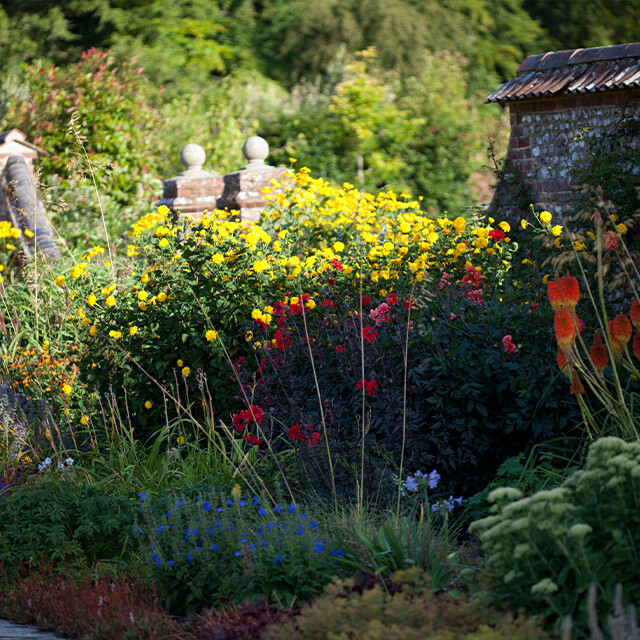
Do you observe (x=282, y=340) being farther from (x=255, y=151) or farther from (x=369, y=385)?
(x=255, y=151)

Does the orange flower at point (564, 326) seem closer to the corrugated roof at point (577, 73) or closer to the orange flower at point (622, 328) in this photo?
the orange flower at point (622, 328)

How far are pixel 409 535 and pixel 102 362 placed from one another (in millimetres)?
2652

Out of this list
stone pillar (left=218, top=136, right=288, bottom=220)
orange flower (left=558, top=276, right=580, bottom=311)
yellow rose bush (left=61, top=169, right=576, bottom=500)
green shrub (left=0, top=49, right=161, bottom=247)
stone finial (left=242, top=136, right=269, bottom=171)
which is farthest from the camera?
green shrub (left=0, top=49, right=161, bottom=247)

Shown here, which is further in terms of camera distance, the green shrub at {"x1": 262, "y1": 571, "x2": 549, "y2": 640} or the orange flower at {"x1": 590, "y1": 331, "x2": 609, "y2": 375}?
the orange flower at {"x1": 590, "y1": 331, "x2": 609, "y2": 375}

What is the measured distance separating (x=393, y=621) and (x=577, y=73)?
5.85 meters

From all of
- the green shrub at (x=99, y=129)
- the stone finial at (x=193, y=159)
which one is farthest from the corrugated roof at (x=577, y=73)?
the green shrub at (x=99, y=129)

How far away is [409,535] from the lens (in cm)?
320

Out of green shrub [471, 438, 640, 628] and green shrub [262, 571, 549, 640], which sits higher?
green shrub [471, 438, 640, 628]

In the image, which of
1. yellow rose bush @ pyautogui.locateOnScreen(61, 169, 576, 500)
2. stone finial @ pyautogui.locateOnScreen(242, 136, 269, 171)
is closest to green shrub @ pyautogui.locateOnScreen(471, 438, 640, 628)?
yellow rose bush @ pyautogui.locateOnScreen(61, 169, 576, 500)

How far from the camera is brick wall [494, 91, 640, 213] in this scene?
6.96 meters

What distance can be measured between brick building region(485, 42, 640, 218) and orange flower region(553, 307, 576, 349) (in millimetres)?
3770

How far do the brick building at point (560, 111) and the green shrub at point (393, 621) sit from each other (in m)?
4.81

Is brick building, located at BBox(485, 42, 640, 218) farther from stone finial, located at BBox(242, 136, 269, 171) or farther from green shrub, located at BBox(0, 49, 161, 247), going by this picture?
green shrub, located at BBox(0, 49, 161, 247)

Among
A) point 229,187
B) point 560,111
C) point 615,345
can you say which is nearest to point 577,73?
point 560,111
